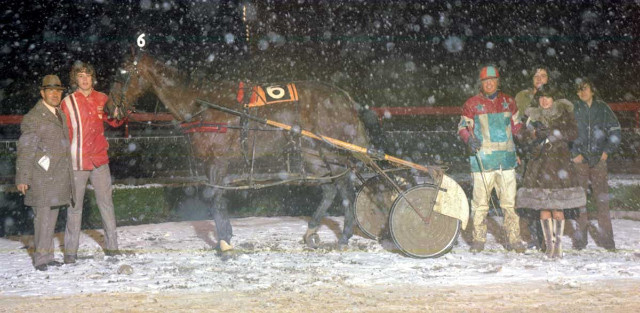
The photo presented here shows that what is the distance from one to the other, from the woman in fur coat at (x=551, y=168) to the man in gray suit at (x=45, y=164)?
15.1ft

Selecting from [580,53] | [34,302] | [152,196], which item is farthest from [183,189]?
[580,53]

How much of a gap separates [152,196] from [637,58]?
37.2ft

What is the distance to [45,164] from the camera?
5930 mm

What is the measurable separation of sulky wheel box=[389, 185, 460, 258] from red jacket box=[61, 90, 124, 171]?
10.0ft

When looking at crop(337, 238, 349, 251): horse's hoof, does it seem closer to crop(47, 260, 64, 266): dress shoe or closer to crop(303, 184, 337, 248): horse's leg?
crop(303, 184, 337, 248): horse's leg

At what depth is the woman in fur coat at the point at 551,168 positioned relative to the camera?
6.00 meters

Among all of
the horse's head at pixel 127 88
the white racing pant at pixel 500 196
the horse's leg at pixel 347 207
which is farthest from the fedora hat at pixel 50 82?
the white racing pant at pixel 500 196

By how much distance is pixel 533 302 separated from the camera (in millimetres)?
4473

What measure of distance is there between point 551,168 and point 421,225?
4.60ft

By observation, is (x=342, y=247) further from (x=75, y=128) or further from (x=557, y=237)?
(x=75, y=128)

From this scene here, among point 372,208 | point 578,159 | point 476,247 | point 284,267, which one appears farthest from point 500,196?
point 284,267

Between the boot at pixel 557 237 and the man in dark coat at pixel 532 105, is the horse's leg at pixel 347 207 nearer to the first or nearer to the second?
the man in dark coat at pixel 532 105

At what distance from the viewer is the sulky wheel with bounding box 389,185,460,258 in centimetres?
613

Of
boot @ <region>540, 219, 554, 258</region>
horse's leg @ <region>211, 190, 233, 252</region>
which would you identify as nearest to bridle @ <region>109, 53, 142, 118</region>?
horse's leg @ <region>211, 190, 233, 252</region>
